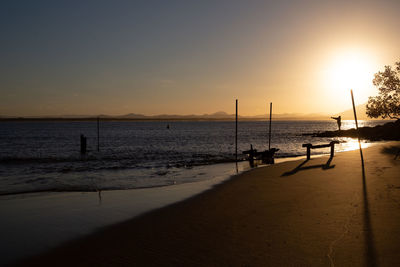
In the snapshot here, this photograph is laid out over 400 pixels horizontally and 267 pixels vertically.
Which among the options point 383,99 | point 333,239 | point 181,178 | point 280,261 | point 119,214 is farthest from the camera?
point 383,99

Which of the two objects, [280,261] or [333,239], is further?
[333,239]

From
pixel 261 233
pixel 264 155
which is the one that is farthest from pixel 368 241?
pixel 264 155

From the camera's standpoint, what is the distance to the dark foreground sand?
17.9 ft

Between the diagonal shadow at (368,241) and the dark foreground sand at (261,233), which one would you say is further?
the dark foreground sand at (261,233)

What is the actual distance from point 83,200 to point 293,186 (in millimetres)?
8529

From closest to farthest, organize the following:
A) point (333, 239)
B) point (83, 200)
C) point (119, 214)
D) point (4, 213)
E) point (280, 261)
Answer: point (280, 261), point (333, 239), point (119, 214), point (4, 213), point (83, 200)

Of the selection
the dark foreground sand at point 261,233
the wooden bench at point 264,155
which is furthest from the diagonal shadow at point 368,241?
the wooden bench at point 264,155

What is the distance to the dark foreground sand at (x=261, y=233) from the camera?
215 inches

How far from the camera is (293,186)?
38.8 ft

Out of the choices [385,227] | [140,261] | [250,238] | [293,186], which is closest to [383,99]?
[293,186]

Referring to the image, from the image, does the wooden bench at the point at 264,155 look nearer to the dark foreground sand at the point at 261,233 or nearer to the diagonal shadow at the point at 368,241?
the dark foreground sand at the point at 261,233

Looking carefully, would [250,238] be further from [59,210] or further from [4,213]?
[4,213]

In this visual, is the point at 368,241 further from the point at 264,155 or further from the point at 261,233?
the point at 264,155

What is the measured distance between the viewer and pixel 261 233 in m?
6.70
